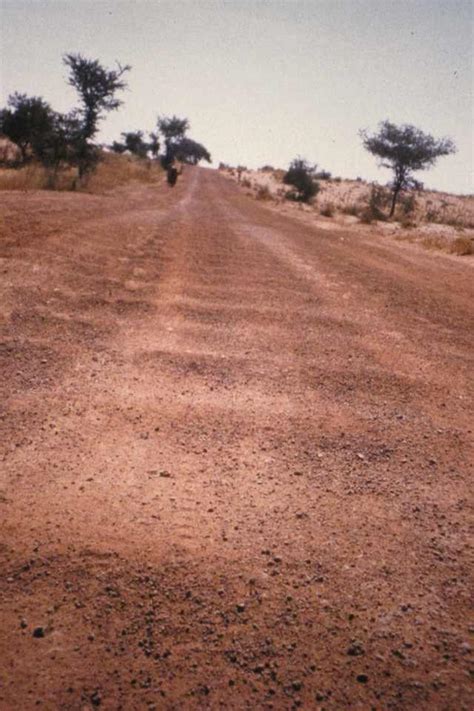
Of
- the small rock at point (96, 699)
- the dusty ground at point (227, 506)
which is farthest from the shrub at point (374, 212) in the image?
the small rock at point (96, 699)

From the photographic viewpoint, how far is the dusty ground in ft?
5.16

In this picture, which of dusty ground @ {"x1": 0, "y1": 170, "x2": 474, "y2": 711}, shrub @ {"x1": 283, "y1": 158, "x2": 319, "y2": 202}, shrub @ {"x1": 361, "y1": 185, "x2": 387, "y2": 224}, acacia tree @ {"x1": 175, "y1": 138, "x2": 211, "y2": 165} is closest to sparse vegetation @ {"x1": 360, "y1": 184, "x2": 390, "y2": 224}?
shrub @ {"x1": 361, "y1": 185, "x2": 387, "y2": 224}

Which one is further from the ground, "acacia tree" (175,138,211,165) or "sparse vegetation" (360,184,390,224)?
"acacia tree" (175,138,211,165)

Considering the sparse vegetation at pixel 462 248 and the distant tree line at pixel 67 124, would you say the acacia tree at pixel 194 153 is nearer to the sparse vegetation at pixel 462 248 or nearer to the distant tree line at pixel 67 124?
the distant tree line at pixel 67 124

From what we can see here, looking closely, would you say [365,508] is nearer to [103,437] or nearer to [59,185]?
[103,437]

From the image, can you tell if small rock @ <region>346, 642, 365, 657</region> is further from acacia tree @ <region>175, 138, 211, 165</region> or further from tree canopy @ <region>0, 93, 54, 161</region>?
acacia tree @ <region>175, 138, 211, 165</region>

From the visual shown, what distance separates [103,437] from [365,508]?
169cm

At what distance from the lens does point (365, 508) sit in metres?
2.31

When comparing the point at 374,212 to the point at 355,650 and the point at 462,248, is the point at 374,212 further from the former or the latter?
the point at 355,650

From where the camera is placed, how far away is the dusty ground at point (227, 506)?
157 cm

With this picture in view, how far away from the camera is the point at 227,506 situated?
226 cm

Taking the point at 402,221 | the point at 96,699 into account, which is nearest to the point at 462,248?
the point at 402,221

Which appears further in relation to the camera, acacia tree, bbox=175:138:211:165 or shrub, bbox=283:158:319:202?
acacia tree, bbox=175:138:211:165

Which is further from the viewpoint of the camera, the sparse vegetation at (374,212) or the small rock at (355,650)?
the sparse vegetation at (374,212)
